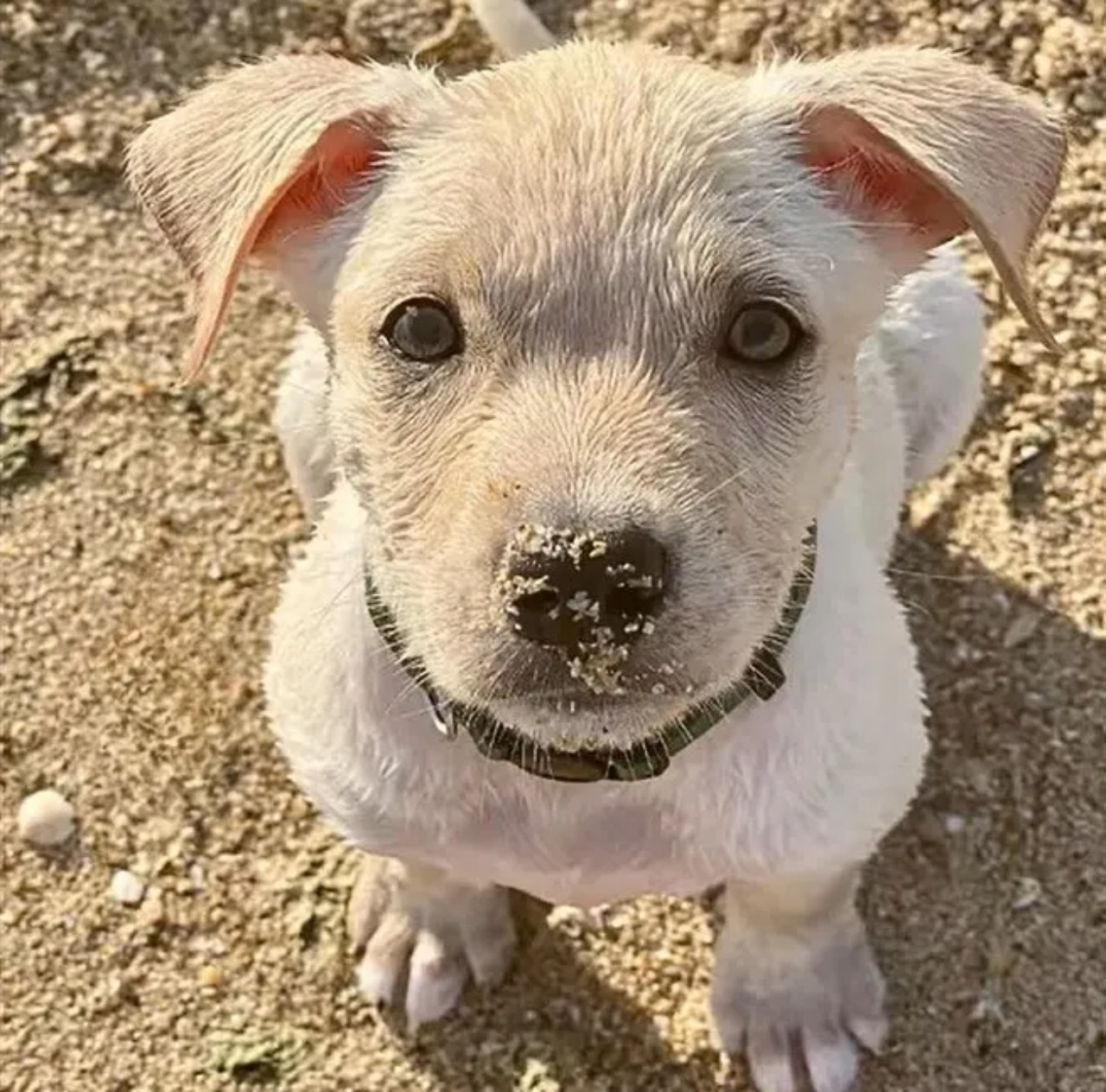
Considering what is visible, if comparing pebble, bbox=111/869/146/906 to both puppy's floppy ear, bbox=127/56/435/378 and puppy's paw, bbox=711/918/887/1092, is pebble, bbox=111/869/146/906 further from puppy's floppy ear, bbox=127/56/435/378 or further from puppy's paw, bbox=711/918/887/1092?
puppy's floppy ear, bbox=127/56/435/378

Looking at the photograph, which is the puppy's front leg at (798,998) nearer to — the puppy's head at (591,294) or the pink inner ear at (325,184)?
the puppy's head at (591,294)

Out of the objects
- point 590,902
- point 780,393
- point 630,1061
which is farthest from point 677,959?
point 780,393

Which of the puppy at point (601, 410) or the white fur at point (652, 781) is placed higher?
the puppy at point (601, 410)

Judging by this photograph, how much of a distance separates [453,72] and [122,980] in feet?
6.13

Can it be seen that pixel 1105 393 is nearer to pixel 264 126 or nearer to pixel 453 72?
pixel 453 72

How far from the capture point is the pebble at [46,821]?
3.93 m

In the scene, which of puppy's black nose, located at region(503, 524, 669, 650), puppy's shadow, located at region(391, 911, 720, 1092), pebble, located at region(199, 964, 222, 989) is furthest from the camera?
pebble, located at region(199, 964, 222, 989)

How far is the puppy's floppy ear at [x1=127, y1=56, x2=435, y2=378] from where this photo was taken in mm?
2551

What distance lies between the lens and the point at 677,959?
382 centimetres

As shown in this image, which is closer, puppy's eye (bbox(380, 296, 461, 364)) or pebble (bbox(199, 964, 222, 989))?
puppy's eye (bbox(380, 296, 461, 364))

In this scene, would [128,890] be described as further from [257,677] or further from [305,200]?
[305,200]

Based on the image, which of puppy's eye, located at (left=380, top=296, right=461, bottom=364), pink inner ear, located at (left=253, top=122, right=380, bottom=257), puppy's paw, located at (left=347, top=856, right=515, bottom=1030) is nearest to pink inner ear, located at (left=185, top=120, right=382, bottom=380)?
pink inner ear, located at (left=253, top=122, right=380, bottom=257)

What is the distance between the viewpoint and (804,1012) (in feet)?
12.1

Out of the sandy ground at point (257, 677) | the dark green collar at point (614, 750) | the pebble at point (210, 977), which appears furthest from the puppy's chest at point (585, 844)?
the pebble at point (210, 977)
